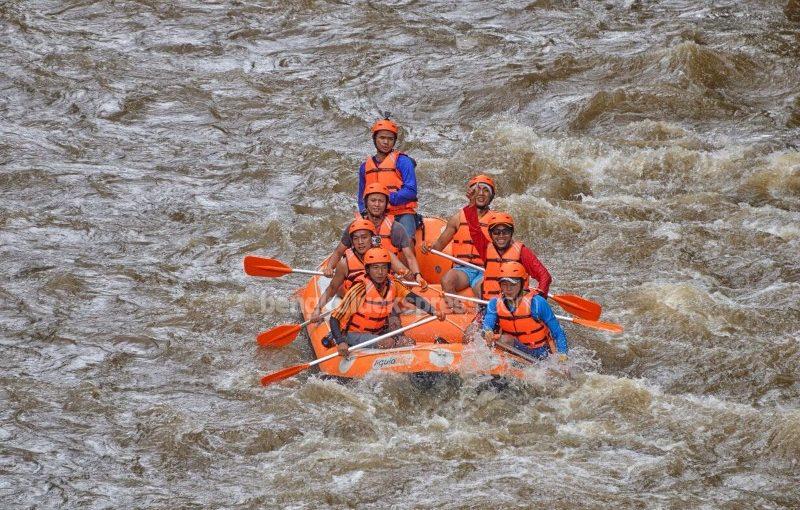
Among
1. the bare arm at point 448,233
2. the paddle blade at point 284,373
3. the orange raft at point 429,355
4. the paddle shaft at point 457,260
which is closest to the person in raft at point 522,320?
the orange raft at point 429,355

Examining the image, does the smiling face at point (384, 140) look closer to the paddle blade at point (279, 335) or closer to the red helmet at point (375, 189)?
the red helmet at point (375, 189)

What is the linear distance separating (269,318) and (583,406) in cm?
331

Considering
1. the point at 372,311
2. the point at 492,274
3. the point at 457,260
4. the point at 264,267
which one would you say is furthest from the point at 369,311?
the point at 264,267

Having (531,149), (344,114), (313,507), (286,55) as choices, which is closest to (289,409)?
(313,507)

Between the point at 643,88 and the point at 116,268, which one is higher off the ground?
the point at 643,88

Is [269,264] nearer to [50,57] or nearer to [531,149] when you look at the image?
[531,149]

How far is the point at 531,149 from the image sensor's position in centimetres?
1416

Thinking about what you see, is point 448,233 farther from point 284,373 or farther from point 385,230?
point 284,373

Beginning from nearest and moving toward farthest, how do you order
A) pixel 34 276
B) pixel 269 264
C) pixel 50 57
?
1. pixel 269 264
2. pixel 34 276
3. pixel 50 57

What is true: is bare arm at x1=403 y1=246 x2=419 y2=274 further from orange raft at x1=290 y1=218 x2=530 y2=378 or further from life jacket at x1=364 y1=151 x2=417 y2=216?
life jacket at x1=364 y1=151 x2=417 y2=216

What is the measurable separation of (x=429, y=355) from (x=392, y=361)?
30 centimetres

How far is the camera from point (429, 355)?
8.88 m

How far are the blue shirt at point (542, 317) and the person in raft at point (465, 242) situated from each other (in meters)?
0.63

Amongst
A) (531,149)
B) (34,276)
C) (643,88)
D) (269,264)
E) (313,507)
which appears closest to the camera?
(313,507)
